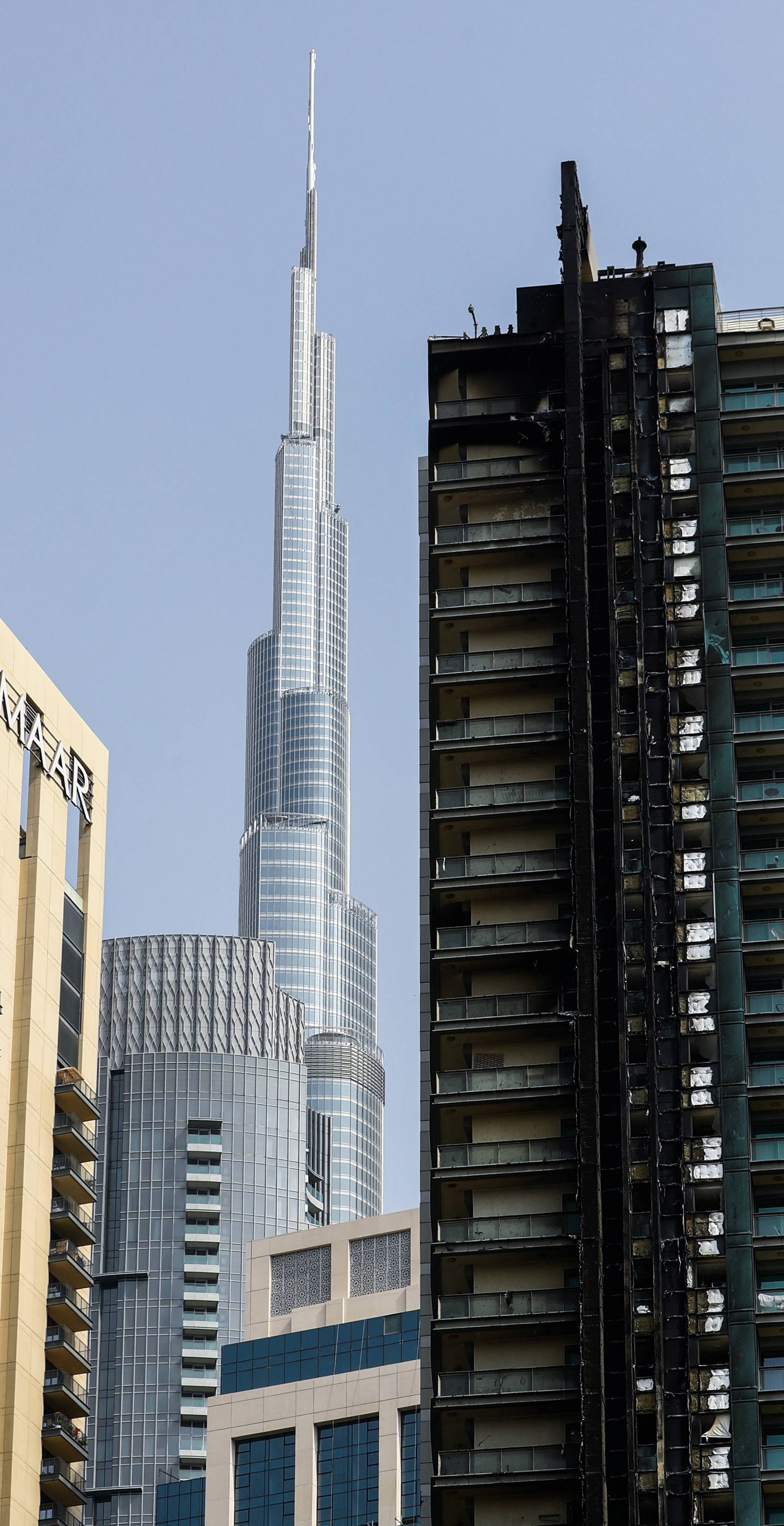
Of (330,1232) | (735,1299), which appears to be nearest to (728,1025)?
(735,1299)

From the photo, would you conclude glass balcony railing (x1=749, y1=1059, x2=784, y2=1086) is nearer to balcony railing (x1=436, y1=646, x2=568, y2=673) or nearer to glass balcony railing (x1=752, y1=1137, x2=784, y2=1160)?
glass balcony railing (x1=752, y1=1137, x2=784, y2=1160)

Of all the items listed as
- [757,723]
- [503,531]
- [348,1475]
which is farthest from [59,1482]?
[757,723]

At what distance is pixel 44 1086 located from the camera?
12225 centimetres

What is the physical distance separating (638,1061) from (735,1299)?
8796mm

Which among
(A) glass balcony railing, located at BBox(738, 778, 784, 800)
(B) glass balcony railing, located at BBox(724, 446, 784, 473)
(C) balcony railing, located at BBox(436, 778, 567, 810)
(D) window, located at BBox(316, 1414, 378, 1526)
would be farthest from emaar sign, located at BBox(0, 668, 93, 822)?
(D) window, located at BBox(316, 1414, 378, 1526)

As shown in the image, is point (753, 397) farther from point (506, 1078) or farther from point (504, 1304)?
point (504, 1304)

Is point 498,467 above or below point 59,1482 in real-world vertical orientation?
above

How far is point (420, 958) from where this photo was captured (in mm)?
99562

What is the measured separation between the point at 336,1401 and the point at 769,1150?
6873cm

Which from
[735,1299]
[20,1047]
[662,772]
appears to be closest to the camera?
[735,1299]

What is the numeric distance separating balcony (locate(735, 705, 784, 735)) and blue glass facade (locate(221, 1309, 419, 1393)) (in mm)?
63009

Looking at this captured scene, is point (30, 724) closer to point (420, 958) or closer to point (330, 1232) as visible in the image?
point (420, 958)

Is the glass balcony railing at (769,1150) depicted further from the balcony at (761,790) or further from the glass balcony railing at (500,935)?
the balcony at (761,790)

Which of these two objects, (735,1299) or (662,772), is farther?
(662,772)
